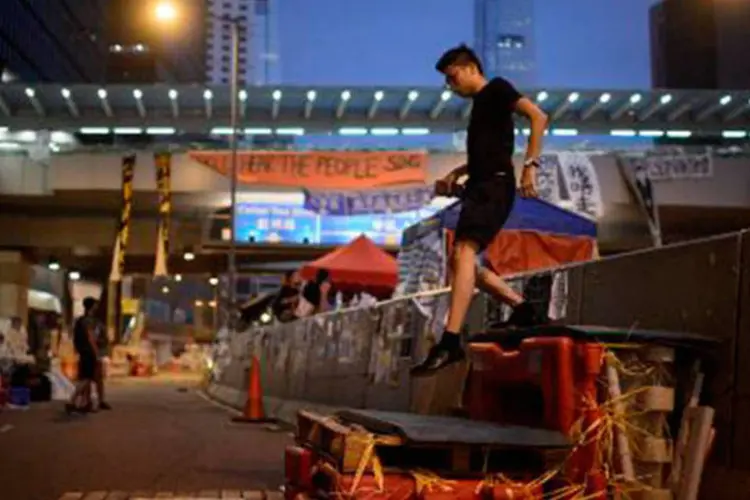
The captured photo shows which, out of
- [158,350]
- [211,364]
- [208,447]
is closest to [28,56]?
[158,350]

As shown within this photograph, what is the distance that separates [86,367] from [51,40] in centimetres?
5843

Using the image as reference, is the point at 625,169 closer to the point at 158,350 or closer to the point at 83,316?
the point at 83,316

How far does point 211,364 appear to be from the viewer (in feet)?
107

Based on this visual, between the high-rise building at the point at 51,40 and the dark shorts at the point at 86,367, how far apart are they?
3456 cm

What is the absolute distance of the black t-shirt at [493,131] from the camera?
5.94 meters

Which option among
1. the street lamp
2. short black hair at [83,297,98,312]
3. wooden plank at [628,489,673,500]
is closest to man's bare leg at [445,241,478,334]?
wooden plank at [628,489,673,500]

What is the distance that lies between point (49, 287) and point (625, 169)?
103 feet

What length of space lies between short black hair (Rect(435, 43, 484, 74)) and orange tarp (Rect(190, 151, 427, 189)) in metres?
26.2

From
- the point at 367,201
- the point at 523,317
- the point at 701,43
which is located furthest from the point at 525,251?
the point at 701,43

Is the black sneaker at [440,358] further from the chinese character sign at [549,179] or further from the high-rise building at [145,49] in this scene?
the high-rise building at [145,49]

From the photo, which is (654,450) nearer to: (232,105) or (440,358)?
(440,358)

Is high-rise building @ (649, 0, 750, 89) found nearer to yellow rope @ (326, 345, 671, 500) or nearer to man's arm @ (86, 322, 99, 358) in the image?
man's arm @ (86, 322, 99, 358)

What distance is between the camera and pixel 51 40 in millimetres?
71812

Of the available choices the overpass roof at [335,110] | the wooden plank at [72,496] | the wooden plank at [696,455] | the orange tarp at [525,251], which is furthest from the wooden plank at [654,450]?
the overpass roof at [335,110]
